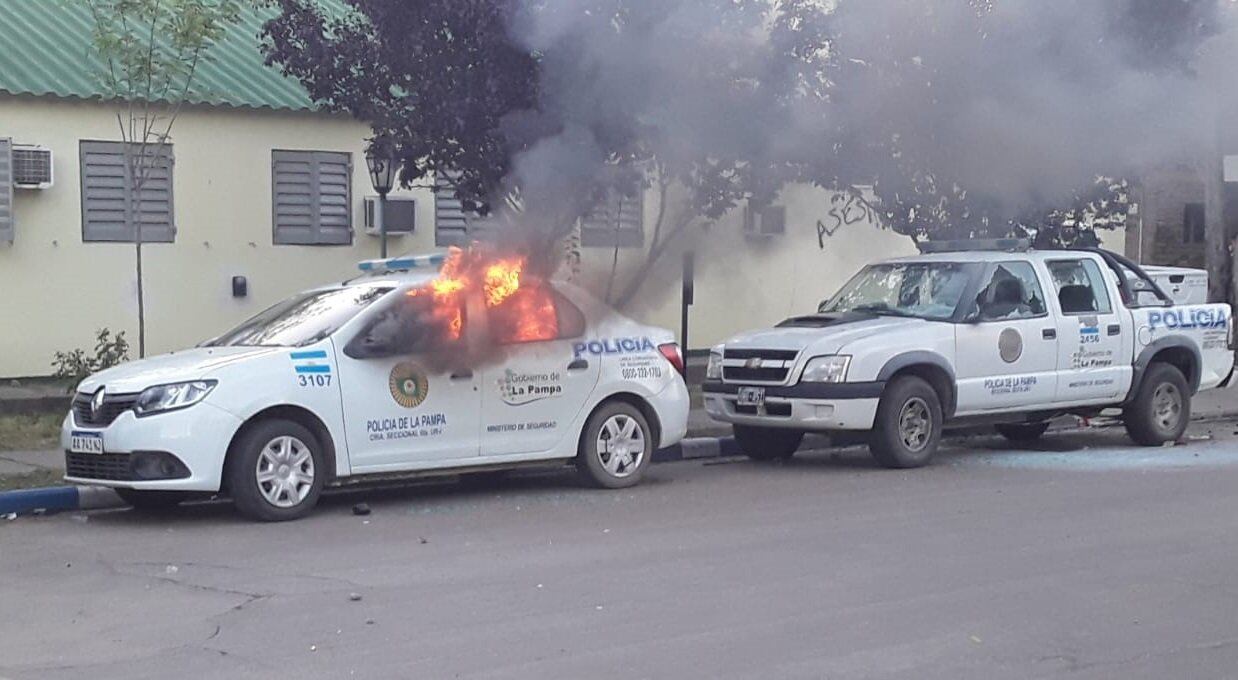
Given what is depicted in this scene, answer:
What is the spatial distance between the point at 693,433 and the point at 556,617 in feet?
24.9

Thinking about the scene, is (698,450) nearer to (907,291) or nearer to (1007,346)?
(907,291)

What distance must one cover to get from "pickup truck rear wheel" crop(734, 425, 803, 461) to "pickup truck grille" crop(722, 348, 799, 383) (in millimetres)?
598

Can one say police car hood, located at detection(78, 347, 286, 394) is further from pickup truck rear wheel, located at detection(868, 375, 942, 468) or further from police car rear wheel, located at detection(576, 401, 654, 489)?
pickup truck rear wheel, located at detection(868, 375, 942, 468)

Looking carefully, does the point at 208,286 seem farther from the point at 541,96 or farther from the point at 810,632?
the point at 810,632

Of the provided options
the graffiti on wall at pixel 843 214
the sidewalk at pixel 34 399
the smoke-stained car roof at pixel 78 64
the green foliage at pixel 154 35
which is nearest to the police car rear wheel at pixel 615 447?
the graffiti on wall at pixel 843 214

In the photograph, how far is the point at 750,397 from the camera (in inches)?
502

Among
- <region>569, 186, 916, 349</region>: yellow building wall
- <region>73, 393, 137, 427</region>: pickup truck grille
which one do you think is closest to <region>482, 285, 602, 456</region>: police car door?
<region>569, 186, 916, 349</region>: yellow building wall

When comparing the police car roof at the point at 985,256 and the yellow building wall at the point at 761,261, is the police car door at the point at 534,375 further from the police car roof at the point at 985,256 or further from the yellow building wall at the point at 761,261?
the police car roof at the point at 985,256

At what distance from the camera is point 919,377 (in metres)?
12.7

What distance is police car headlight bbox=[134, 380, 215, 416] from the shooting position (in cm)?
957

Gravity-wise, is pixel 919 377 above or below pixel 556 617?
above

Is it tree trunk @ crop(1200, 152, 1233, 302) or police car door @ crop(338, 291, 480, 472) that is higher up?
tree trunk @ crop(1200, 152, 1233, 302)

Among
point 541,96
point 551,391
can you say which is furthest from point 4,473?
point 541,96

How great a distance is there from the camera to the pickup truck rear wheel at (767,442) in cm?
1344
